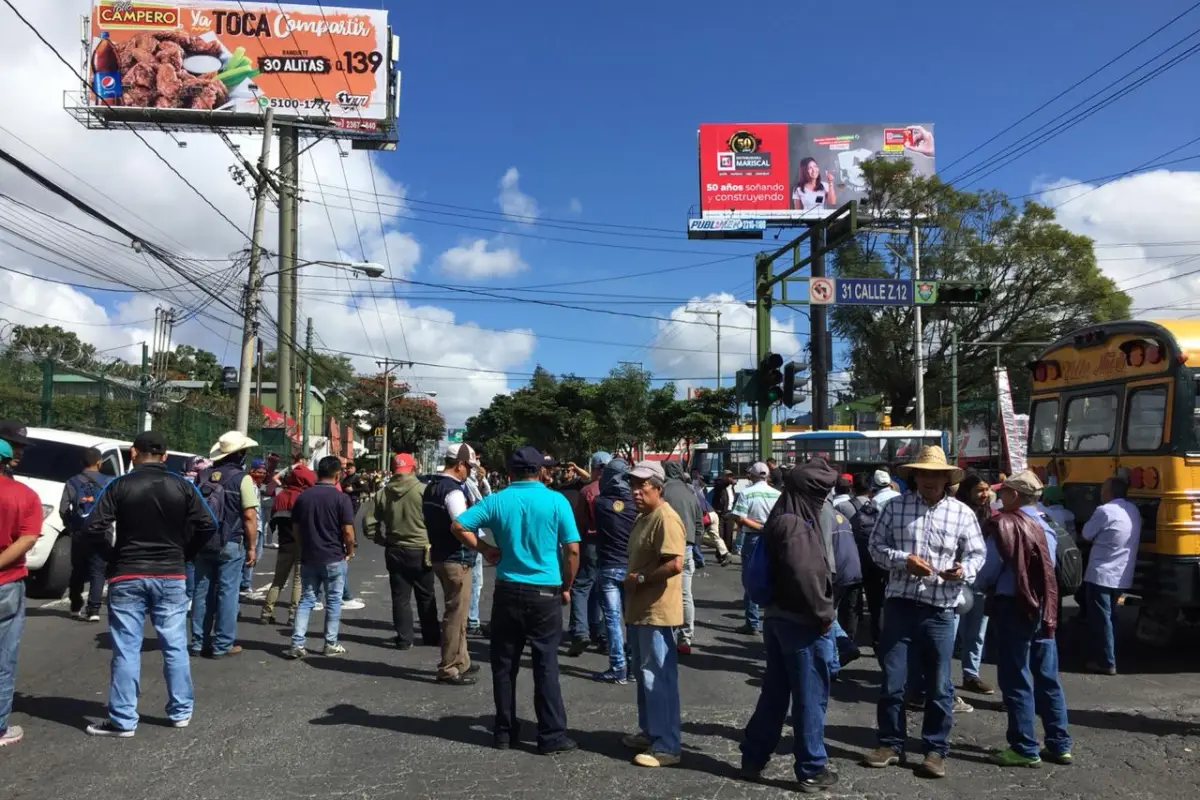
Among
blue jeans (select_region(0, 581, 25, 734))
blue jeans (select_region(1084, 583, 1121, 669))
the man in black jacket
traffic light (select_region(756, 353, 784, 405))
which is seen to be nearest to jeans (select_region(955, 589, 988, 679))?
blue jeans (select_region(1084, 583, 1121, 669))

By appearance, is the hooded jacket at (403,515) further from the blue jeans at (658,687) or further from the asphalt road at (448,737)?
the blue jeans at (658,687)

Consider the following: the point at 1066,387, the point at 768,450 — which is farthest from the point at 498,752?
the point at 768,450

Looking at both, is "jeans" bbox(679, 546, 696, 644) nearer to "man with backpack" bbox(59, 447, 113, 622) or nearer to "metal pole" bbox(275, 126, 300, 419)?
"man with backpack" bbox(59, 447, 113, 622)

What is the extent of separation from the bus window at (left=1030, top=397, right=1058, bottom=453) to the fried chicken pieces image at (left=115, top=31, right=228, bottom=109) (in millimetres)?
40146

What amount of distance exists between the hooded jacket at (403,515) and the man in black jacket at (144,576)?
2.41m

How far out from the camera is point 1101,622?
26.6ft

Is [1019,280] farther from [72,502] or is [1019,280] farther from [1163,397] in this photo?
[72,502]

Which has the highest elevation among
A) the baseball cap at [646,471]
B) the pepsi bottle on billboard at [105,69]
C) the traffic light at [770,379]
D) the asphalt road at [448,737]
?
the pepsi bottle on billboard at [105,69]

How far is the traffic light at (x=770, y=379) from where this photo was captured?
50.8 ft

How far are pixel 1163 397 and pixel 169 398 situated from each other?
2044 cm

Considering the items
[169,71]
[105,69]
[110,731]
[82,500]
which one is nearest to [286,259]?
[169,71]

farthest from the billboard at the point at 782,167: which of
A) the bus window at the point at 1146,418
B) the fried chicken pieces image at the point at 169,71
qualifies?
the bus window at the point at 1146,418

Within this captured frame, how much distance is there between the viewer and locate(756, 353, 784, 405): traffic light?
15.5 m

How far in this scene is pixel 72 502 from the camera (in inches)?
368
